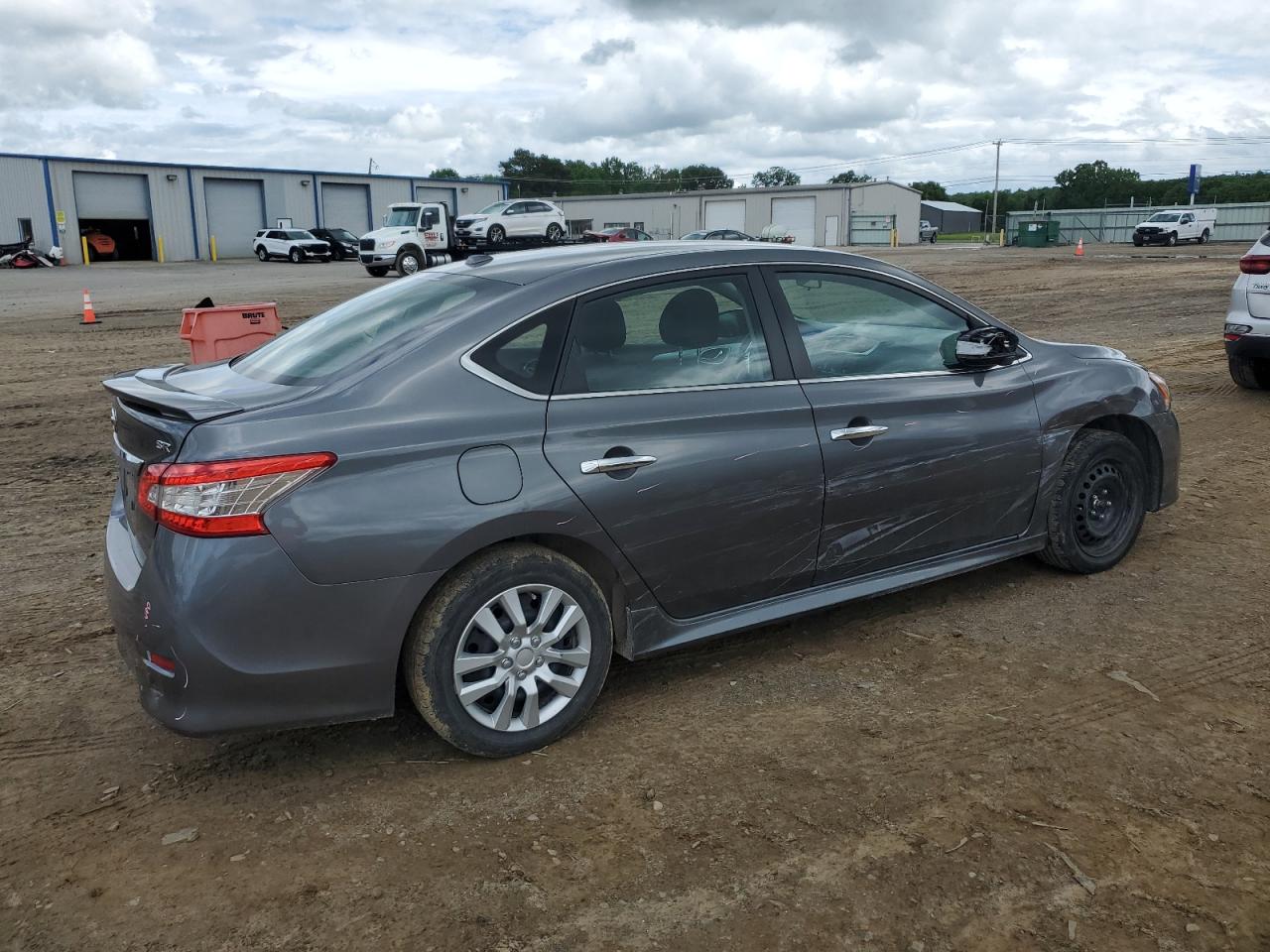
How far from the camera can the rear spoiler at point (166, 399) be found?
10.4ft

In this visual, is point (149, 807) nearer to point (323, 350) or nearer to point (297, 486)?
point (297, 486)

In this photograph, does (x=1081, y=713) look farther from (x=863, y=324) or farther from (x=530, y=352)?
(x=530, y=352)

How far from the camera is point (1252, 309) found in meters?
8.67

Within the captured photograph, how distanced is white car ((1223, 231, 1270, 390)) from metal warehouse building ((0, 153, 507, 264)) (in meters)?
50.5

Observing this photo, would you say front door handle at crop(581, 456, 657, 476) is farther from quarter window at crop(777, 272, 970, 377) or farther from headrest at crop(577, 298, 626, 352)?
quarter window at crop(777, 272, 970, 377)

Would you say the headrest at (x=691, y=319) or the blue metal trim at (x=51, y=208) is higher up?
the blue metal trim at (x=51, y=208)

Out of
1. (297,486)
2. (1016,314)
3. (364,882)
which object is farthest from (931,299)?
(1016,314)

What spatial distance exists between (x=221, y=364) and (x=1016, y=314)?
15.3 metres

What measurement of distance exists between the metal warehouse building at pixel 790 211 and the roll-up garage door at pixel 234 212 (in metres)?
20.5

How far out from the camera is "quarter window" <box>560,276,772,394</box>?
366cm

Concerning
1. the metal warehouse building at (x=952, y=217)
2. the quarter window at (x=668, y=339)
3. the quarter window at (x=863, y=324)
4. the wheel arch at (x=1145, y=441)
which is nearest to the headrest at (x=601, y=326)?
the quarter window at (x=668, y=339)

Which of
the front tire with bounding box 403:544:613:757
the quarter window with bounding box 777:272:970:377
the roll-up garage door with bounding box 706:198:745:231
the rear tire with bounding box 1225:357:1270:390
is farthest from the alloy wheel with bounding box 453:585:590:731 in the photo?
the roll-up garage door with bounding box 706:198:745:231

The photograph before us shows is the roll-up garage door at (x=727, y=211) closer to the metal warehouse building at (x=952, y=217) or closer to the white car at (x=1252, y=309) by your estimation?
the metal warehouse building at (x=952, y=217)

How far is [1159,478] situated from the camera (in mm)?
5199
